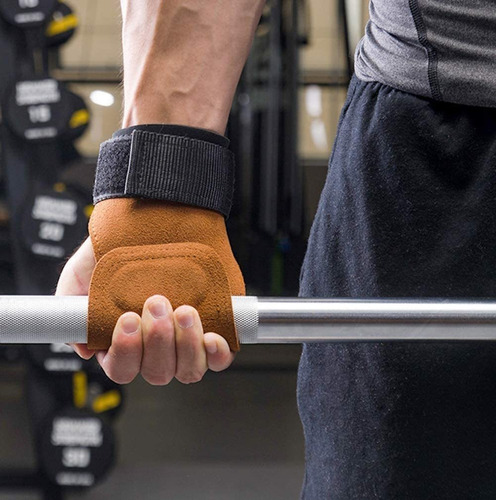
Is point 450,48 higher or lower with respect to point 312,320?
higher

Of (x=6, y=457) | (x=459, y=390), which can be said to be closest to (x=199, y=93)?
(x=459, y=390)

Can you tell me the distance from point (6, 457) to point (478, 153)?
8.41 ft

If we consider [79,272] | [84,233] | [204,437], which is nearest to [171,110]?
[79,272]

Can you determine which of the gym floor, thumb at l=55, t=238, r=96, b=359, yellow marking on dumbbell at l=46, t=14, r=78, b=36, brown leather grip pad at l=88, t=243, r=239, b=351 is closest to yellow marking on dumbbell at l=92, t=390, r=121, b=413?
the gym floor

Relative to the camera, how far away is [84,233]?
6.23 ft

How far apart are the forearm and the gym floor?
1756mm

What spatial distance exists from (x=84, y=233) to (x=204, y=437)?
4.29 feet

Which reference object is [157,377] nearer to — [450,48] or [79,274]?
[79,274]

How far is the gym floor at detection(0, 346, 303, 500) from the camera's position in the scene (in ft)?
7.89

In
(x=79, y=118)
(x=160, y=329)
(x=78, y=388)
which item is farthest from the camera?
(x=78, y=388)

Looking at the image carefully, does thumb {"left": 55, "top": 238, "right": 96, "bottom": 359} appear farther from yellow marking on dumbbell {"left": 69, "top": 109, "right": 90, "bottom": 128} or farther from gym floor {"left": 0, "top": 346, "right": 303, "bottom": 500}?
gym floor {"left": 0, "top": 346, "right": 303, "bottom": 500}

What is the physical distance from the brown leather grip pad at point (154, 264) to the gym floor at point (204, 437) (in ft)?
5.69

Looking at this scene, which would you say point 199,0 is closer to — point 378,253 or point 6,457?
point 378,253

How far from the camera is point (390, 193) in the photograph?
539 mm
